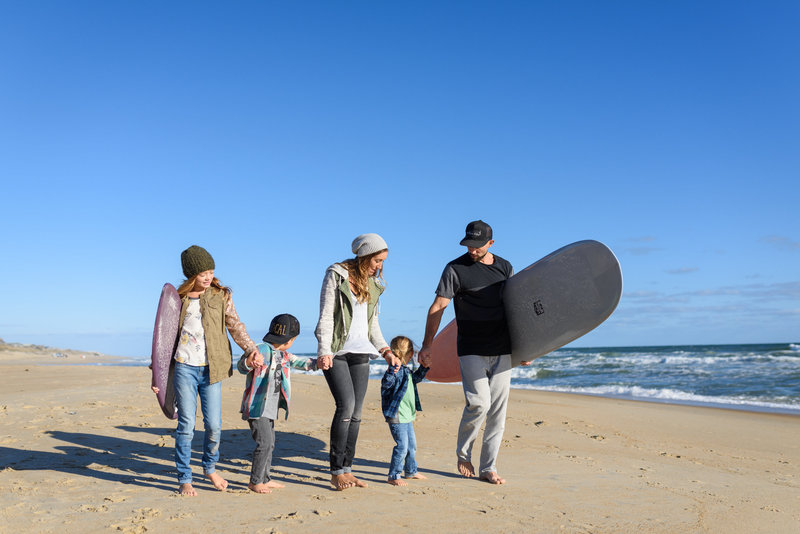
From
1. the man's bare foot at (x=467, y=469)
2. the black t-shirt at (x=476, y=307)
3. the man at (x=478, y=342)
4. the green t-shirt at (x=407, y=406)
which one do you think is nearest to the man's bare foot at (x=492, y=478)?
the man at (x=478, y=342)

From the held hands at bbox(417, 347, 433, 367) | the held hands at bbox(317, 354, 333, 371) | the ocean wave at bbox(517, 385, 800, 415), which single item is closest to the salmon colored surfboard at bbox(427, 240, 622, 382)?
the held hands at bbox(417, 347, 433, 367)

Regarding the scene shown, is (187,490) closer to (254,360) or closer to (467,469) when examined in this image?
(254,360)

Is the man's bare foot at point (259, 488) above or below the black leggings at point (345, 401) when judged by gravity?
below

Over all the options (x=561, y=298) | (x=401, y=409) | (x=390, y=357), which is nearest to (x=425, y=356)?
(x=390, y=357)

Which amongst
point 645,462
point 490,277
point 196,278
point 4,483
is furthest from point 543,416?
point 4,483

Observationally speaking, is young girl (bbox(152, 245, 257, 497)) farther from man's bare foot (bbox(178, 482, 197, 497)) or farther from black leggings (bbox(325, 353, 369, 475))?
black leggings (bbox(325, 353, 369, 475))

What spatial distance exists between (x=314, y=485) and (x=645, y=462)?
299 centimetres

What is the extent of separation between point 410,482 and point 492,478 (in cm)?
57

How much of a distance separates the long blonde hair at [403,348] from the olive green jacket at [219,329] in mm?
1029

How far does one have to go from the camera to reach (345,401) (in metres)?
3.90

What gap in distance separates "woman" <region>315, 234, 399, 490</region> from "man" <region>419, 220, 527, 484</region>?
20.5 inches

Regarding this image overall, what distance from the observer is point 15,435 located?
5617 mm

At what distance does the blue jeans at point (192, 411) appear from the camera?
3742 mm

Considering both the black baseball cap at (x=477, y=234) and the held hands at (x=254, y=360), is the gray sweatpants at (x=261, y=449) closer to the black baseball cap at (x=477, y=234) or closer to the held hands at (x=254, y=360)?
the held hands at (x=254, y=360)
